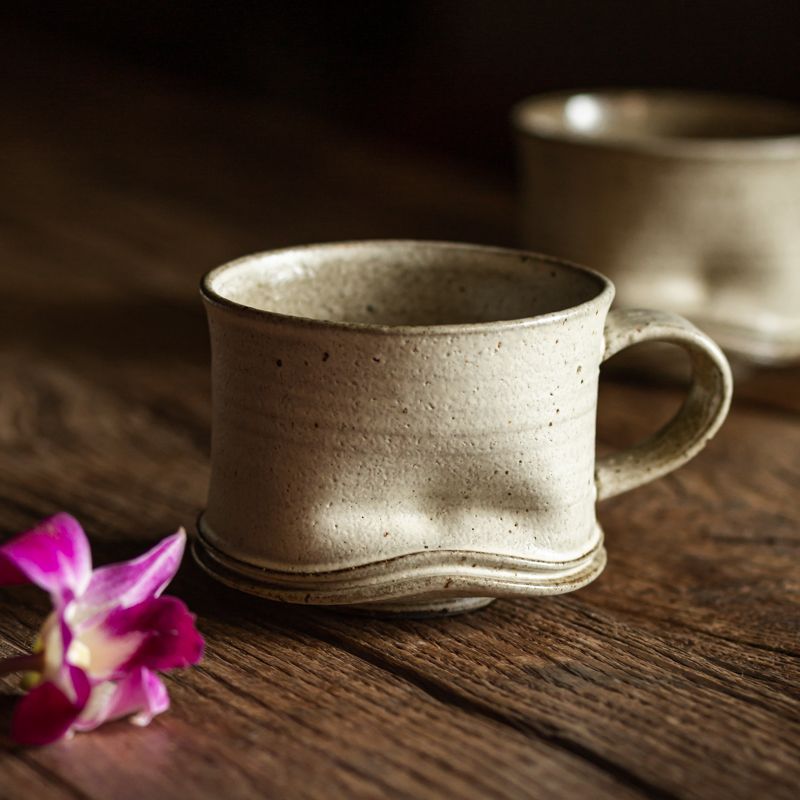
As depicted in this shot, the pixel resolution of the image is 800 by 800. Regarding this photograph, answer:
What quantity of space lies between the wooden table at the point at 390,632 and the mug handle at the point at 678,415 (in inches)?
2.7

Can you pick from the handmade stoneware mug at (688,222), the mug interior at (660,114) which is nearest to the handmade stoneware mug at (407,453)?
the handmade stoneware mug at (688,222)

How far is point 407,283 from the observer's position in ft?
2.09

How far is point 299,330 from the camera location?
1.55ft

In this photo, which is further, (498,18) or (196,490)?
(498,18)

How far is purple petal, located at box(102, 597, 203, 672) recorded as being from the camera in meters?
0.44

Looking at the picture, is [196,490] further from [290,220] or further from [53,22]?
[53,22]

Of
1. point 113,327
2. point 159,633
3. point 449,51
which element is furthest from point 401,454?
point 449,51

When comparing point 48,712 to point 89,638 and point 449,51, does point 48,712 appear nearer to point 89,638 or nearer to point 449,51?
point 89,638

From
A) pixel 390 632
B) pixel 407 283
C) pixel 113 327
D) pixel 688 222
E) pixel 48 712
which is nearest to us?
pixel 48 712

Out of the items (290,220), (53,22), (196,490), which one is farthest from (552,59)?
(53,22)

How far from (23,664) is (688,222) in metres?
0.68

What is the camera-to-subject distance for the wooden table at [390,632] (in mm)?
419

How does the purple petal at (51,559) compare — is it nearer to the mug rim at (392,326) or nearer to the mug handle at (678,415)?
the mug rim at (392,326)

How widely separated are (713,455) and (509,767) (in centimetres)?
45
